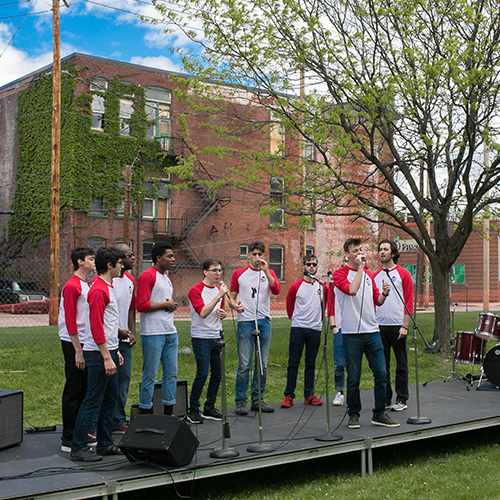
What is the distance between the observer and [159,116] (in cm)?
2948

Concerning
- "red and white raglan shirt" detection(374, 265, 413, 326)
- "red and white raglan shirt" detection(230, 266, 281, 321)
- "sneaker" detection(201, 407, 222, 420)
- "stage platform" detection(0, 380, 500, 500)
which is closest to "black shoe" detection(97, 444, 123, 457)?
"stage platform" detection(0, 380, 500, 500)

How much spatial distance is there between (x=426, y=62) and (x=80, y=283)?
9046 millimetres

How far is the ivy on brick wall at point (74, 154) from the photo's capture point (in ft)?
88.6

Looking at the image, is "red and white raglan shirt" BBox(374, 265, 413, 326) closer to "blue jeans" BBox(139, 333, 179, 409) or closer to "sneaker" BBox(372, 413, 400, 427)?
"sneaker" BBox(372, 413, 400, 427)

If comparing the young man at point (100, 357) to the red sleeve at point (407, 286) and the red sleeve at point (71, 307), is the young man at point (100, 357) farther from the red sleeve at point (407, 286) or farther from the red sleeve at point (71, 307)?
the red sleeve at point (407, 286)

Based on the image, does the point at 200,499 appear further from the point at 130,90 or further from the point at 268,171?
the point at 130,90

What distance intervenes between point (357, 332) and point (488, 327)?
145 inches

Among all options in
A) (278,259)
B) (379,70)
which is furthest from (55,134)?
(278,259)

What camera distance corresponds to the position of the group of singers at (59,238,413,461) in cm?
536

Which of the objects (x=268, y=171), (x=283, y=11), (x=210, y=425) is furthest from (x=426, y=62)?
(x=210, y=425)

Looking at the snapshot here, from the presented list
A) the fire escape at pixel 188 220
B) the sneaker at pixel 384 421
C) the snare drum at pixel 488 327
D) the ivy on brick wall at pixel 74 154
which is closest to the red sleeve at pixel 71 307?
the sneaker at pixel 384 421

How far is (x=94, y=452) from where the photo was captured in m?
5.49

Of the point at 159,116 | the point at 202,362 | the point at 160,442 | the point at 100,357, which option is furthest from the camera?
the point at 159,116

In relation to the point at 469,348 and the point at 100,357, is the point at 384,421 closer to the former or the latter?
the point at 100,357
